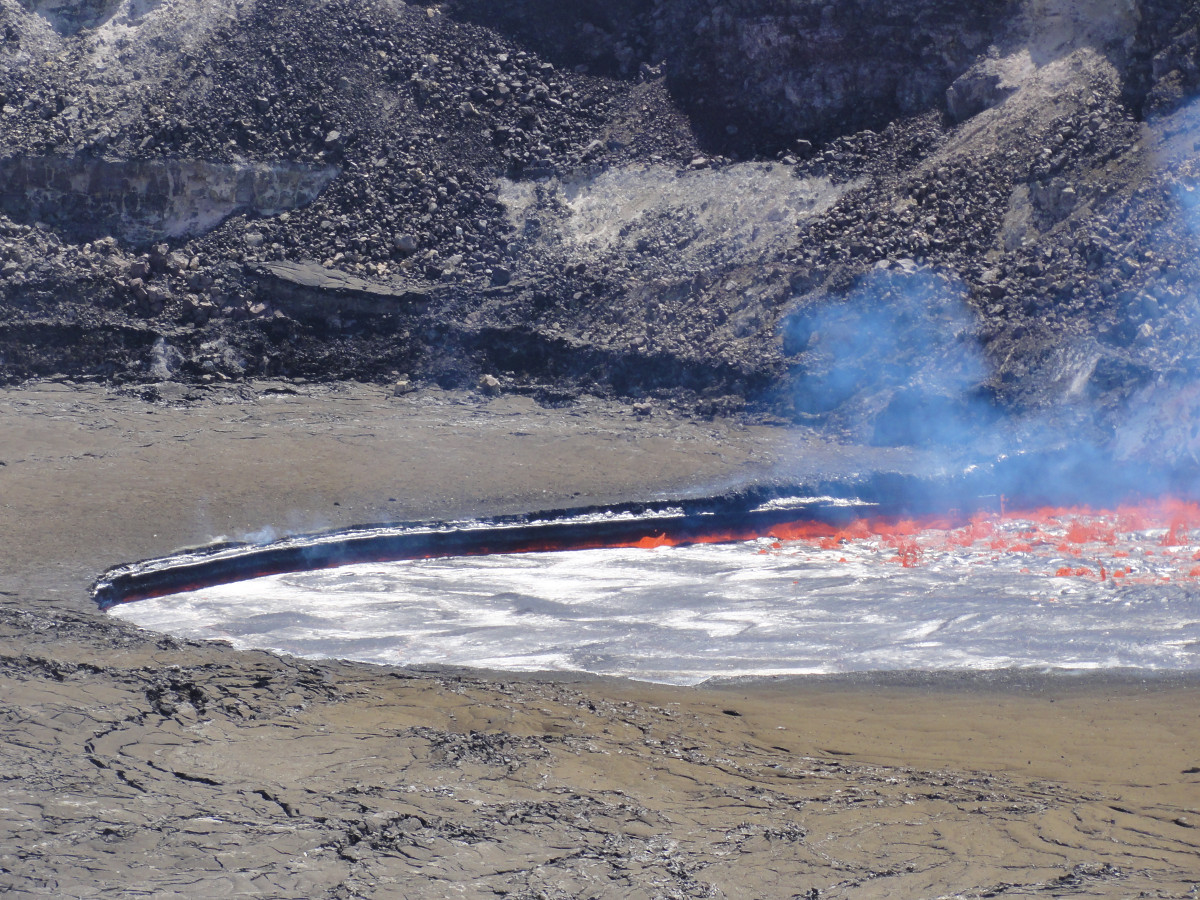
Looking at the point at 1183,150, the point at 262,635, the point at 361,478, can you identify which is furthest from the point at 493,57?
the point at 262,635

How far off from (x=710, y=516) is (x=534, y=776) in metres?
6.48

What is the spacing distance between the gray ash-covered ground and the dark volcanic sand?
20.2ft

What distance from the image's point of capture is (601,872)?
5.73m

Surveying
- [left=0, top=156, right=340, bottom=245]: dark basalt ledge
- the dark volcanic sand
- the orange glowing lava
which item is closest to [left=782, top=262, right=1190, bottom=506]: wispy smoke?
the orange glowing lava

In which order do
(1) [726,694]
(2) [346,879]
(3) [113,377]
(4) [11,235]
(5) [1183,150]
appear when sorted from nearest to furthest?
(2) [346,879] → (1) [726,694] → (5) [1183,150] → (3) [113,377] → (4) [11,235]

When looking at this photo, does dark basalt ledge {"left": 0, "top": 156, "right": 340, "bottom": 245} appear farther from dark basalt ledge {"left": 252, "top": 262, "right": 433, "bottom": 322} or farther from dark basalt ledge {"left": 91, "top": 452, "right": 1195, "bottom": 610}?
dark basalt ledge {"left": 91, "top": 452, "right": 1195, "bottom": 610}

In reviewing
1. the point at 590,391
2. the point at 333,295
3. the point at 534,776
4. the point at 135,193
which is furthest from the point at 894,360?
the point at 135,193

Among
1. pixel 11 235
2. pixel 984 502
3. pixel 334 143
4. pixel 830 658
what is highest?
pixel 334 143

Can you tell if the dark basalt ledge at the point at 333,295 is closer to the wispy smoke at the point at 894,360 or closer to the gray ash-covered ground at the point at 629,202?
the gray ash-covered ground at the point at 629,202

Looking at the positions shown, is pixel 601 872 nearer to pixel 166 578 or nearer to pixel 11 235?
pixel 166 578

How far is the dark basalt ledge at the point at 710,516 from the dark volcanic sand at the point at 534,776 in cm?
143

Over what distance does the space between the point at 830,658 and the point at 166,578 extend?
688 centimetres

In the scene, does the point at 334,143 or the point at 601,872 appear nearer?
the point at 601,872

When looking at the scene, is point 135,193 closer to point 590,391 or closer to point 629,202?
point 629,202
